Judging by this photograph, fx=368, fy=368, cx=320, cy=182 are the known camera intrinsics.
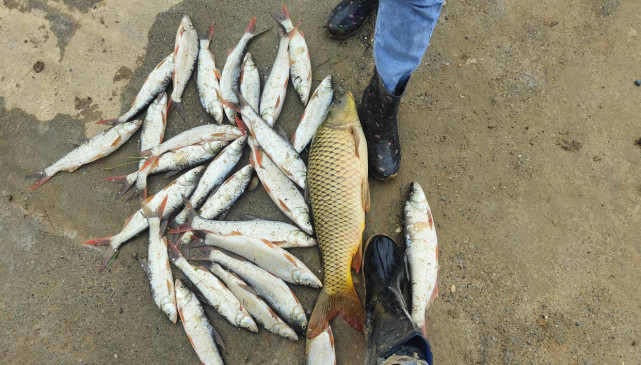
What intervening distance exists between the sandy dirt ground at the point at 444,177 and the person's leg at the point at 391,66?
0.80ft

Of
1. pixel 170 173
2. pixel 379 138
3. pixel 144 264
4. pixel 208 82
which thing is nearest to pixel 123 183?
pixel 170 173

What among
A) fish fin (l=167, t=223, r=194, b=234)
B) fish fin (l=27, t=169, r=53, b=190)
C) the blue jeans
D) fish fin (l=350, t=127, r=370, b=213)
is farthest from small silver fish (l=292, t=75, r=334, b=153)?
fish fin (l=27, t=169, r=53, b=190)

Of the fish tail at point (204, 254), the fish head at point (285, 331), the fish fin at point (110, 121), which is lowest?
the fish head at point (285, 331)

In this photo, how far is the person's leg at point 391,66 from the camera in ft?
6.30

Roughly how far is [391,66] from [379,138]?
67 centimetres

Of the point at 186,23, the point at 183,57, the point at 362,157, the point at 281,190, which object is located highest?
the point at 186,23

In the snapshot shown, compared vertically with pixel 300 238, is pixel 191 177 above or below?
above

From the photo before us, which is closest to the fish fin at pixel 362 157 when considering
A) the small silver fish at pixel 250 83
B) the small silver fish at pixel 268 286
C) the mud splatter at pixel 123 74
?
the small silver fish at pixel 268 286

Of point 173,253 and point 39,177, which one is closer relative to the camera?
point 173,253

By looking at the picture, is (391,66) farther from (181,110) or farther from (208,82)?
(181,110)

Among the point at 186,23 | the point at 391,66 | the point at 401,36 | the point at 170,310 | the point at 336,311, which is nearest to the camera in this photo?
the point at 401,36

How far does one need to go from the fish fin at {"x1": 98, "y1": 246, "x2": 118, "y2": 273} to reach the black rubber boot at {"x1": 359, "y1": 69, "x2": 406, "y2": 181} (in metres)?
2.07

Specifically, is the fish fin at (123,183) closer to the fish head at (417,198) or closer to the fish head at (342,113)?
the fish head at (342,113)

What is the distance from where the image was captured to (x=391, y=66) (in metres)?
2.24
